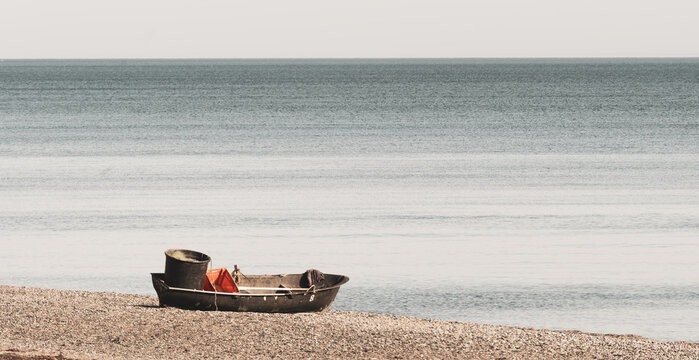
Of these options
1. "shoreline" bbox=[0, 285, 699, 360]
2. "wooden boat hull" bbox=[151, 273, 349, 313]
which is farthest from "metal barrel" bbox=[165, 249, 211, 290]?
"shoreline" bbox=[0, 285, 699, 360]

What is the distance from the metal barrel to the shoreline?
0.47 metres

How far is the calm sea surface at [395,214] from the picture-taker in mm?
20562

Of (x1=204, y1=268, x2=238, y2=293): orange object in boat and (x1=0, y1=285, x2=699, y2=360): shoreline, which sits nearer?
(x1=0, y1=285, x2=699, y2=360): shoreline

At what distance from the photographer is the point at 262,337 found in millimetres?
14438

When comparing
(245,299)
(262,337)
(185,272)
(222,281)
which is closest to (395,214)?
(222,281)

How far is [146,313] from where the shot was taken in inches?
631

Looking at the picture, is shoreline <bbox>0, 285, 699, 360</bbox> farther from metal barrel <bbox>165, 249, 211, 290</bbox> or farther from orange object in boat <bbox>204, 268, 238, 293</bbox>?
orange object in boat <bbox>204, 268, 238, 293</bbox>

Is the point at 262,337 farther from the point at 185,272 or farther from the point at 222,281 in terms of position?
the point at 222,281

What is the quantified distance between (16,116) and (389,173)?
45.4 meters

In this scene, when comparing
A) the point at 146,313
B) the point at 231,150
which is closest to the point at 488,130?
the point at 231,150

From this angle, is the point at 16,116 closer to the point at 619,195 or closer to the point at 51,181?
the point at 51,181

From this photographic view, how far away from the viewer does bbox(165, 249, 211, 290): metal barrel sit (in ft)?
53.2

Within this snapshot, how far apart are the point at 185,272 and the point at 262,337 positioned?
8.12 ft

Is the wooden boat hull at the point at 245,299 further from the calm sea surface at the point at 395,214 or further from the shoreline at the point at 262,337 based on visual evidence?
the calm sea surface at the point at 395,214
